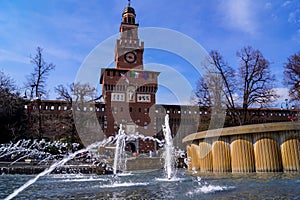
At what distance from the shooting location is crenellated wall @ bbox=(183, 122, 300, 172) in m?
9.01

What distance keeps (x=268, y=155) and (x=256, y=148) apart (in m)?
0.45

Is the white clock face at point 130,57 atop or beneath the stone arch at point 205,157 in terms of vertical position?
atop

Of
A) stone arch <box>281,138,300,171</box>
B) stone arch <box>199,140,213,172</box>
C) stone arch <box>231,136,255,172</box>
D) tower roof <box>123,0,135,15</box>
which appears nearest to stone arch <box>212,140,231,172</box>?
stone arch <box>231,136,255,172</box>

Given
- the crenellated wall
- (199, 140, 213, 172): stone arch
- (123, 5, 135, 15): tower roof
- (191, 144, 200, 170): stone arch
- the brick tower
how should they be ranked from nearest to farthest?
1. the crenellated wall
2. (199, 140, 213, 172): stone arch
3. (191, 144, 200, 170): stone arch
4. the brick tower
5. (123, 5, 135, 15): tower roof

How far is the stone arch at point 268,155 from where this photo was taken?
29.8 feet

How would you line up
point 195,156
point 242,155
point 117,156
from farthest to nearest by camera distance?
point 117,156, point 195,156, point 242,155

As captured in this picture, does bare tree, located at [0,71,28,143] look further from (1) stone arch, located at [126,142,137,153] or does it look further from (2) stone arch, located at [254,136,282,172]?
(2) stone arch, located at [254,136,282,172]

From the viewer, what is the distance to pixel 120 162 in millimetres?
16812

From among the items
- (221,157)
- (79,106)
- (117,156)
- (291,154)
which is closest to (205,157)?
(221,157)

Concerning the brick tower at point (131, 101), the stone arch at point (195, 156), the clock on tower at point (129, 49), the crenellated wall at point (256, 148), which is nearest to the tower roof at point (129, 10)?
the clock on tower at point (129, 49)

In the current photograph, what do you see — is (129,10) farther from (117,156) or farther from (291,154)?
(291,154)

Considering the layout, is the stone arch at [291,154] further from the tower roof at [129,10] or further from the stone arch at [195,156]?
the tower roof at [129,10]

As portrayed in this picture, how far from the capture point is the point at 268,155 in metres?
9.18

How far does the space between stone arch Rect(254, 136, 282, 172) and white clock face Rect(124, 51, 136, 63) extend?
139 feet
